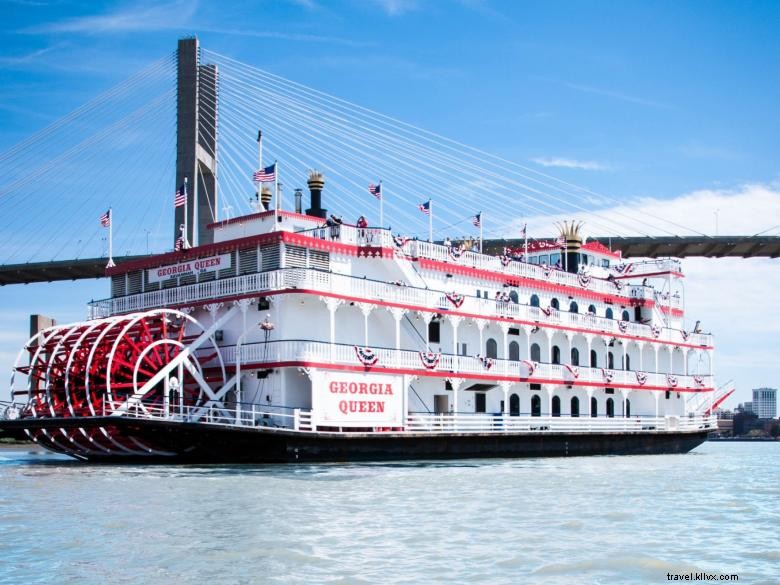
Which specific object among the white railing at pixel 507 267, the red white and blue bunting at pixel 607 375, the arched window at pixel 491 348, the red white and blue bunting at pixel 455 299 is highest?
the white railing at pixel 507 267

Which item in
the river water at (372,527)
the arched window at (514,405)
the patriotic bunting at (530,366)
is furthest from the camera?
the arched window at (514,405)

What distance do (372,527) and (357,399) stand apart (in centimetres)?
1196

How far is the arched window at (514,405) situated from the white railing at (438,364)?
0.92 metres

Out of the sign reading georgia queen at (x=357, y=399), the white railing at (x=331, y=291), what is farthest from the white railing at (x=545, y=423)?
the white railing at (x=331, y=291)

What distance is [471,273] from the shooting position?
103 ft

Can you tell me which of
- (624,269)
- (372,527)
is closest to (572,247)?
(624,269)

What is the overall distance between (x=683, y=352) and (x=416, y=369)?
621 inches

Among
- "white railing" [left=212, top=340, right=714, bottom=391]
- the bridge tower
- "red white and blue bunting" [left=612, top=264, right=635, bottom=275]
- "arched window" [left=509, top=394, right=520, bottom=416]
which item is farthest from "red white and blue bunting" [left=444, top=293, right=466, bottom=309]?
the bridge tower

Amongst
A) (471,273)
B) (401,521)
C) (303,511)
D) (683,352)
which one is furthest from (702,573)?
(683,352)

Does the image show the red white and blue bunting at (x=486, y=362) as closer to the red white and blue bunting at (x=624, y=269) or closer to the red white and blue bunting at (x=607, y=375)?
the red white and blue bunting at (x=607, y=375)

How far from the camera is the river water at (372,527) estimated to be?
11.9 metres

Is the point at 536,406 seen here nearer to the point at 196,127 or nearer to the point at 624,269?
the point at 624,269

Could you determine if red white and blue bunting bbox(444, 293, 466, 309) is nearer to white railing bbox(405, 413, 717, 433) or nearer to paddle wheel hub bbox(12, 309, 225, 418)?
white railing bbox(405, 413, 717, 433)

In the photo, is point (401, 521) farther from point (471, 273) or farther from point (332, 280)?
point (471, 273)
